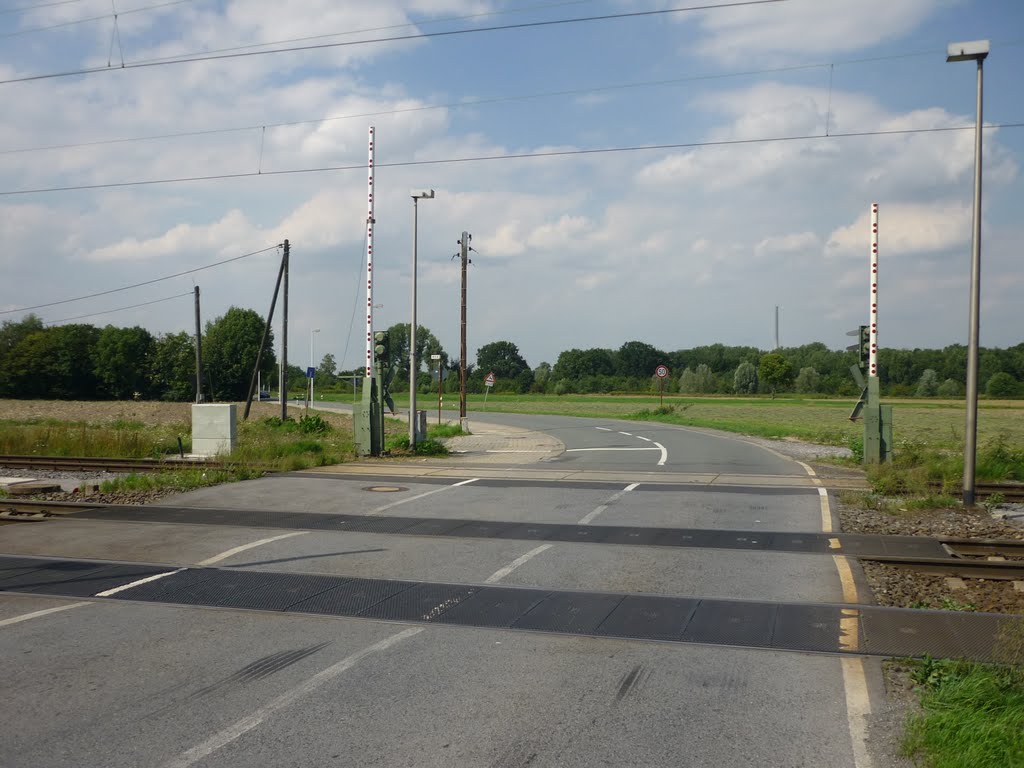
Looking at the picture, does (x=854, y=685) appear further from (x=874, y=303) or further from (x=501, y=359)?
(x=501, y=359)

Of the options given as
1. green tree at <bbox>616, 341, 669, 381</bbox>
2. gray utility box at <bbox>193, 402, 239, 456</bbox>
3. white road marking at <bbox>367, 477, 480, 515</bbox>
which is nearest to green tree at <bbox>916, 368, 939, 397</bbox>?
green tree at <bbox>616, 341, 669, 381</bbox>

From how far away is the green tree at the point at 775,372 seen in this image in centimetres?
12375

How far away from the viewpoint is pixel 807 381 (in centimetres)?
12494

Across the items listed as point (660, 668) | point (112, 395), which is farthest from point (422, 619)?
point (112, 395)

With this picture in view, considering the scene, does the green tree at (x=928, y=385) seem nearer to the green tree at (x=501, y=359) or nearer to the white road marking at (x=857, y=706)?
the green tree at (x=501, y=359)

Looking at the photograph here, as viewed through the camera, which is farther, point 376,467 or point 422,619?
point 376,467

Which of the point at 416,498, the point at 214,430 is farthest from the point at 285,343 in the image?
the point at 416,498

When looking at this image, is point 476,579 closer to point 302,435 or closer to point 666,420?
point 302,435

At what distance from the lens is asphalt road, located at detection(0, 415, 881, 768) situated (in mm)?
4973

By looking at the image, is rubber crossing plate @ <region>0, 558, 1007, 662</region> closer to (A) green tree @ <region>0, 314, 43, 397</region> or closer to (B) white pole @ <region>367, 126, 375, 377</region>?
(B) white pole @ <region>367, 126, 375, 377</region>

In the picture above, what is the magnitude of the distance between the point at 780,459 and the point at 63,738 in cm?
2403

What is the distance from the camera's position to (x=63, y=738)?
5125mm

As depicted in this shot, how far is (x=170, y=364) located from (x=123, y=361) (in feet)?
16.4

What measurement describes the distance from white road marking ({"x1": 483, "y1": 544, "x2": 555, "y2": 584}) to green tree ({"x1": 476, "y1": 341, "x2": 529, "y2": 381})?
145204 millimetres
